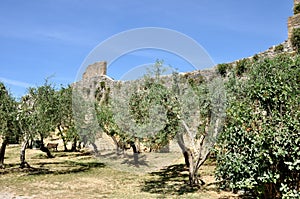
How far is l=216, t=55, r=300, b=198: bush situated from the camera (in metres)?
6.67

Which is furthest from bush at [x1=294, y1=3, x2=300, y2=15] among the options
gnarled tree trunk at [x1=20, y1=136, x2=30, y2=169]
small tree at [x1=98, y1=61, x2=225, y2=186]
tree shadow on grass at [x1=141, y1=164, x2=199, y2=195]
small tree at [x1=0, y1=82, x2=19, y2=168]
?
gnarled tree trunk at [x1=20, y1=136, x2=30, y2=169]

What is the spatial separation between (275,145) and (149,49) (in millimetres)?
10594

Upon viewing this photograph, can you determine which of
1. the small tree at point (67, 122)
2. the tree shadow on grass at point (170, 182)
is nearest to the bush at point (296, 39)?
the tree shadow on grass at point (170, 182)

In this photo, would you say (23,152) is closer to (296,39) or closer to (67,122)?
(67,122)

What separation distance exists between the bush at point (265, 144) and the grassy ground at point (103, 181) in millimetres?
3290

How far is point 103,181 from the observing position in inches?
564

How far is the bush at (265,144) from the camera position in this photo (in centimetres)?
667

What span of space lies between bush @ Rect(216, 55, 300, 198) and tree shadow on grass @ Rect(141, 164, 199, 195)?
394cm

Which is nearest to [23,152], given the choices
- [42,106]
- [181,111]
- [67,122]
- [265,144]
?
[42,106]

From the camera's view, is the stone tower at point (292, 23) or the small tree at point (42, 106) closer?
the small tree at point (42, 106)

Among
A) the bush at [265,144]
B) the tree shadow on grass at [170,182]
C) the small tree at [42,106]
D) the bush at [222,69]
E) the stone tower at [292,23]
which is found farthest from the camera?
the bush at [222,69]

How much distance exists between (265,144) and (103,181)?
9.32 meters

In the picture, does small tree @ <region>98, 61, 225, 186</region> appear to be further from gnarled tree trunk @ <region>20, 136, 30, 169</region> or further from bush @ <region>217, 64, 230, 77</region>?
bush @ <region>217, 64, 230, 77</region>

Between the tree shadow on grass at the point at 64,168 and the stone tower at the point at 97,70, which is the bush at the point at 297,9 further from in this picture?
the stone tower at the point at 97,70
